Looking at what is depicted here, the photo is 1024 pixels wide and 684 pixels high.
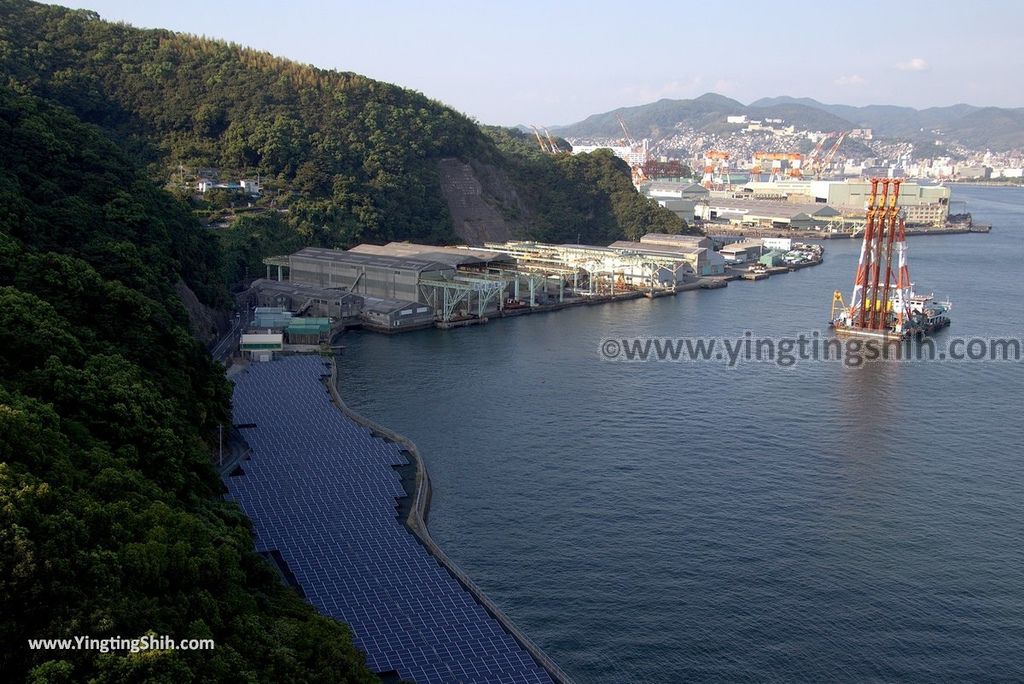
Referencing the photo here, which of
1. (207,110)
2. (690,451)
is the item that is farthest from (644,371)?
(207,110)

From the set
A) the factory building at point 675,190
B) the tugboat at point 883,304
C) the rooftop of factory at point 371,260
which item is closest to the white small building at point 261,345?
the rooftop of factory at point 371,260

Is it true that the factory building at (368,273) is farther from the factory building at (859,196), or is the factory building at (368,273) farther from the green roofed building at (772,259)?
the factory building at (859,196)

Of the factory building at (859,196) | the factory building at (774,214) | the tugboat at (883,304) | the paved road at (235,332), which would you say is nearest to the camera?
the paved road at (235,332)

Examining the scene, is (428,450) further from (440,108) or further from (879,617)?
(440,108)

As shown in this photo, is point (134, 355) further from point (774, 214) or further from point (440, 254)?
point (774, 214)

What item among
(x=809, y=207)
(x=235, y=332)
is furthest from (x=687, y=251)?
(x=809, y=207)
